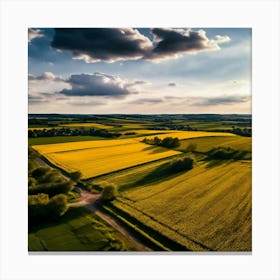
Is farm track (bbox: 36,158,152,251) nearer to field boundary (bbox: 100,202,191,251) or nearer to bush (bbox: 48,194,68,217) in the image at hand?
field boundary (bbox: 100,202,191,251)

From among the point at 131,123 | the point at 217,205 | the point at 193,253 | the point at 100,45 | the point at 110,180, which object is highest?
the point at 100,45

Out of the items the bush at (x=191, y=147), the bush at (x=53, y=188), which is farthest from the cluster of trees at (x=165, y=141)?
the bush at (x=53, y=188)

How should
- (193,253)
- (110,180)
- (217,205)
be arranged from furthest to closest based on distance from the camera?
(110,180)
(217,205)
(193,253)

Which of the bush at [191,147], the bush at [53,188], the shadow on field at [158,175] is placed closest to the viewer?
the bush at [53,188]

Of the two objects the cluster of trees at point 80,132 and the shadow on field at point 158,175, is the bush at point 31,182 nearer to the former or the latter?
the cluster of trees at point 80,132
